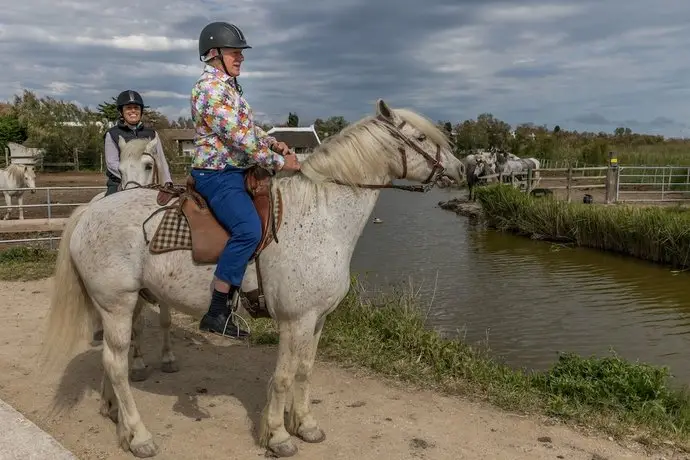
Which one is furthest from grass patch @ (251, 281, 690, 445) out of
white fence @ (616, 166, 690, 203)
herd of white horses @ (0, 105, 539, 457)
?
white fence @ (616, 166, 690, 203)

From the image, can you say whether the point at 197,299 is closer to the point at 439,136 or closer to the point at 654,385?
the point at 439,136

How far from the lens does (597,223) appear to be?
15547mm

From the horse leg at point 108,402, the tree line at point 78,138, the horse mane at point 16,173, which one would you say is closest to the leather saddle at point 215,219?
the horse leg at point 108,402

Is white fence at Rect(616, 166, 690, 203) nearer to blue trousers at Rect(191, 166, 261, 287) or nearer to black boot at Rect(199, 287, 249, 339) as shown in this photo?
blue trousers at Rect(191, 166, 261, 287)

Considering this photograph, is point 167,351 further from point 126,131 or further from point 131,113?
point 131,113

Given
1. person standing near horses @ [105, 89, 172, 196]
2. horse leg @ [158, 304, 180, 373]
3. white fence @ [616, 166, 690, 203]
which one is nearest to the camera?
horse leg @ [158, 304, 180, 373]

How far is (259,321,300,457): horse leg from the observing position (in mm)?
3486

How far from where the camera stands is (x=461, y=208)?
2431 cm

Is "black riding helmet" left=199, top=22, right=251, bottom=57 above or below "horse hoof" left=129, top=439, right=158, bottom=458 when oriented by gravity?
above

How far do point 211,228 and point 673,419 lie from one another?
13.0 feet

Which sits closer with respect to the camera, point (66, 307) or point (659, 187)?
point (66, 307)

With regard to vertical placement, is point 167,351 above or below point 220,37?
below

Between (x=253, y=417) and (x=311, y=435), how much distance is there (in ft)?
2.13

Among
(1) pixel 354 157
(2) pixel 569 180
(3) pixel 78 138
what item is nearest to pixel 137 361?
(1) pixel 354 157
